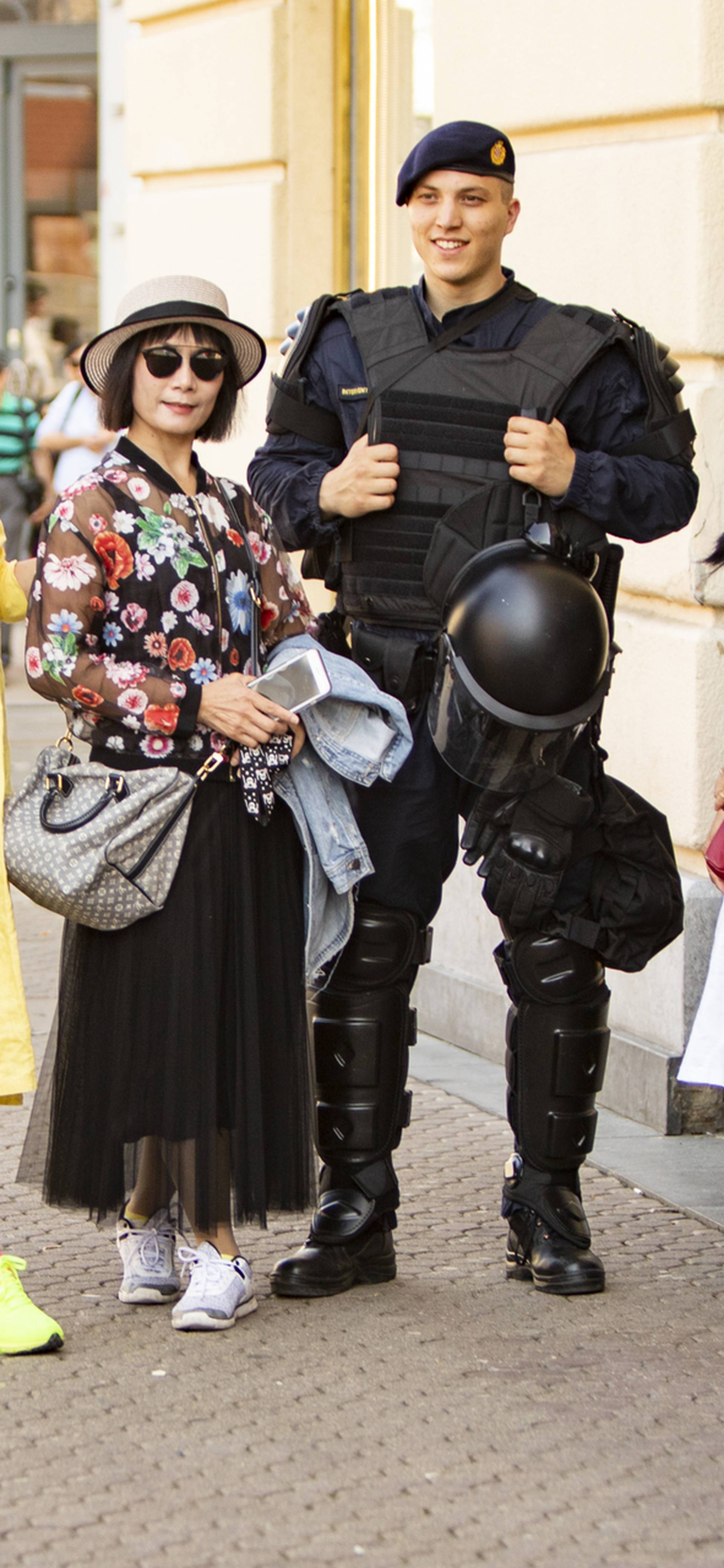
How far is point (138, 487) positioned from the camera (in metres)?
3.66

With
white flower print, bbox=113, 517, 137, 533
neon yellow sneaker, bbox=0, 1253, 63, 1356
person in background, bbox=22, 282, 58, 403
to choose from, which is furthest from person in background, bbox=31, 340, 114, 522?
neon yellow sneaker, bbox=0, 1253, 63, 1356

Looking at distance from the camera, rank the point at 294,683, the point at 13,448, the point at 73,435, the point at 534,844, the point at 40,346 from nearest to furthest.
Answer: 1. the point at 294,683
2. the point at 534,844
3. the point at 73,435
4. the point at 13,448
5. the point at 40,346

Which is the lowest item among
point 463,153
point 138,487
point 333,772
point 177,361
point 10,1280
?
point 10,1280

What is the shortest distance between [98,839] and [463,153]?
4.38ft

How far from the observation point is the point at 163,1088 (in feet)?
12.0

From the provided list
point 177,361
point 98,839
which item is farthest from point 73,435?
point 98,839

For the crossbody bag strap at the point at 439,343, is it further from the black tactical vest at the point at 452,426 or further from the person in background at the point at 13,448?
the person in background at the point at 13,448

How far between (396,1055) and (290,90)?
4.06 meters

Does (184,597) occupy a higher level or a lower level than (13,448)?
lower

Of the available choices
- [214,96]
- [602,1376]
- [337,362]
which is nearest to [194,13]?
[214,96]

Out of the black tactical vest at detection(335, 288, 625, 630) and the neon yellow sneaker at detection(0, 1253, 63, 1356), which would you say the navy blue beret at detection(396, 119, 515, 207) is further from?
the neon yellow sneaker at detection(0, 1253, 63, 1356)

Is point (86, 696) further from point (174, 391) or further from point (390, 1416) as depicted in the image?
point (390, 1416)

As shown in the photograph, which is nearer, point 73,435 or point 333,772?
point 333,772

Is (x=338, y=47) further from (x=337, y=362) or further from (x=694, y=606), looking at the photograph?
(x=337, y=362)
